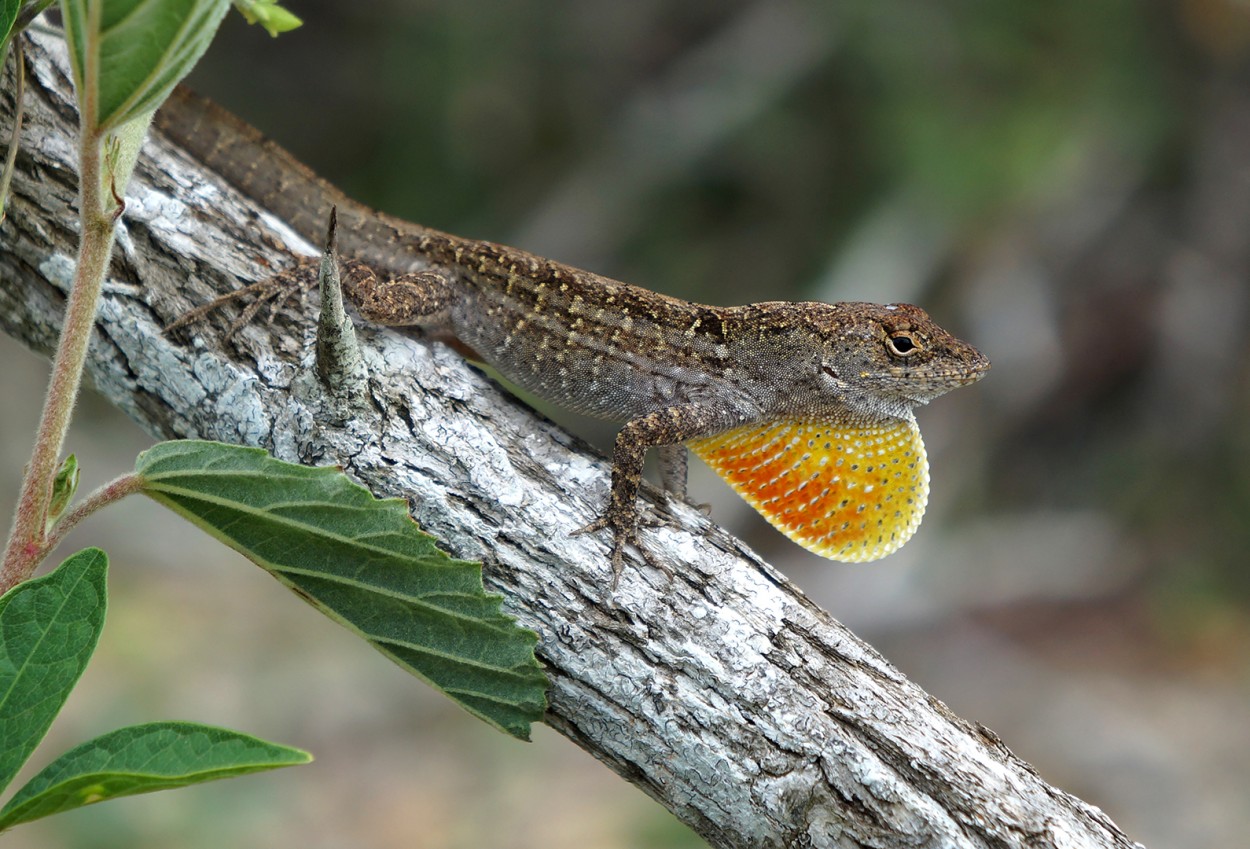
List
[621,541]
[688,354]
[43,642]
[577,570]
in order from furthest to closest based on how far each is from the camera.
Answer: [688,354] < [621,541] < [577,570] < [43,642]

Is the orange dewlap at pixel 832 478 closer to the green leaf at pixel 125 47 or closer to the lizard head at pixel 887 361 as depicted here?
the lizard head at pixel 887 361

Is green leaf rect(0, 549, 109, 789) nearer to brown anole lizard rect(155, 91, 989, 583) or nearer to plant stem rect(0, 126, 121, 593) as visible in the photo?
plant stem rect(0, 126, 121, 593)

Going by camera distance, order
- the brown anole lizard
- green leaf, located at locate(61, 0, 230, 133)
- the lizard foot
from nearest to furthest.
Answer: green leaf, located at locate(61, 0, 230, 133), the lizard foot, the brown anole lizard

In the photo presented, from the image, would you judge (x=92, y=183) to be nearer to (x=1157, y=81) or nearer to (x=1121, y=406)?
(x=1157, y=81)

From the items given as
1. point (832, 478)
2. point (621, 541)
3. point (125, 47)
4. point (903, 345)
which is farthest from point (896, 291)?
point (125, 47)

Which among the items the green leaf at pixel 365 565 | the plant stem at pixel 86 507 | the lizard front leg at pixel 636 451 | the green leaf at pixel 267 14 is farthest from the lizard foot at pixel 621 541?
the green leaf at pixel 267 14

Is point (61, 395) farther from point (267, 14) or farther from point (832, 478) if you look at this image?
point (832, 478)

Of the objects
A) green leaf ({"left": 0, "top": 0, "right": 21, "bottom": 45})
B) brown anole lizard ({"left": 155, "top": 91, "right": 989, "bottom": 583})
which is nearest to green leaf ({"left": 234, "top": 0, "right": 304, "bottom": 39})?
green leaf ({"left": 0, "top": 0, "right": 21, "bottom": 45})
